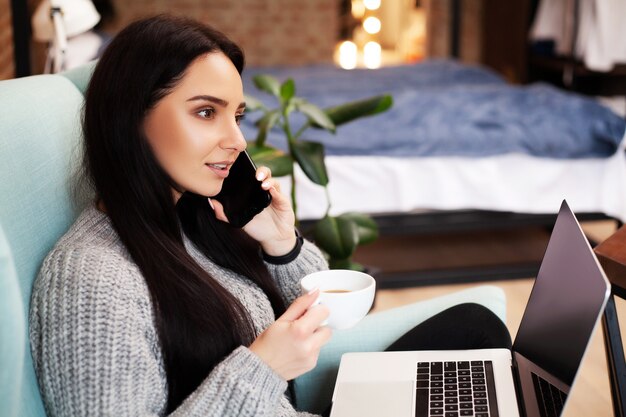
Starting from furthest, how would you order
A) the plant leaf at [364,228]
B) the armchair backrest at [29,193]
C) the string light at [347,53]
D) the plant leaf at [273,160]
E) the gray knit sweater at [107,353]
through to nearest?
the string light at [347,53] < the plant leaf at [364,228] < the plant leaf at [273,160] < the gray knit sweater at [107,353] < the armchair backrest at [29,193]

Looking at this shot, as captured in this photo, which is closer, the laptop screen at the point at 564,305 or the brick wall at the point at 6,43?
A: the laptop screen at the point at 564,305

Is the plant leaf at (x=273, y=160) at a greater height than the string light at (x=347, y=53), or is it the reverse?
the plant leaf at (x=273, y=160)

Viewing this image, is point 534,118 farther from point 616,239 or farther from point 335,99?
point 616,239

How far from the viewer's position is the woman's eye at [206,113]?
1.11m

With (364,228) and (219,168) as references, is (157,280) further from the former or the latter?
(364,228)

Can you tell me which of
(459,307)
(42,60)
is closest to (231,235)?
(459,307)

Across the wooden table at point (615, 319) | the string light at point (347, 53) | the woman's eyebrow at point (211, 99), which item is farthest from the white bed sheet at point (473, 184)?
the string light at point (347, 53)

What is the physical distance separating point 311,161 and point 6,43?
1943 mm

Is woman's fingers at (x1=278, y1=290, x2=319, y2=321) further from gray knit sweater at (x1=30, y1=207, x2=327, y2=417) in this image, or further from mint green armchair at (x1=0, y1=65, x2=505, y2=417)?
mint green armchair at (x1=0, y1=65, x2=505, y2=417)

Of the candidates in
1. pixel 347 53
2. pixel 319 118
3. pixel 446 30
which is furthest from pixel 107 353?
pixel 347 53

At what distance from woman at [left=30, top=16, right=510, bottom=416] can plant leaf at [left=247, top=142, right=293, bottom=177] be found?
95 centimetres

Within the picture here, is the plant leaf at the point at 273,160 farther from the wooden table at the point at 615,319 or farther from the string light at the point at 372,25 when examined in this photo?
the string light at the point at 372,25

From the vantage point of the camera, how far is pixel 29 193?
1058 mm

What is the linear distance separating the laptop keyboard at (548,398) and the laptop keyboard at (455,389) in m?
0.07
